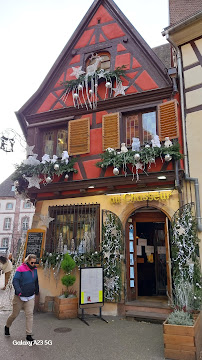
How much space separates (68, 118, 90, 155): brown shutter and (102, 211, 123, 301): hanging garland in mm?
2214

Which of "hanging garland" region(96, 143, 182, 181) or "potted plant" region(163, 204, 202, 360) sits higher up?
"hanging garland" region(96, 143, 182, 181)

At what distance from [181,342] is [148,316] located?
7.77 ft

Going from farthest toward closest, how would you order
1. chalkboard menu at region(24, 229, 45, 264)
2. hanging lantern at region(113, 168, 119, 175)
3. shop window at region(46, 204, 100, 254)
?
chalkboard menu at region(24, 229, 45, 264)
shop window at region(46, 204, 100, 254)
hanging lantern at region(113, 168, 119, 175)

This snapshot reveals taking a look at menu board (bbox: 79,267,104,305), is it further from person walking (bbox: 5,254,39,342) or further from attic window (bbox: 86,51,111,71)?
attic window (bbox: 86,51,111,71)

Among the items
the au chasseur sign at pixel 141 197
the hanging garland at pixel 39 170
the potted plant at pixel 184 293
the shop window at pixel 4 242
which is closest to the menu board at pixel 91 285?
the potted plant at pixel 184 293

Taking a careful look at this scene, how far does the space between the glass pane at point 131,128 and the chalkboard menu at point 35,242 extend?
390 cm

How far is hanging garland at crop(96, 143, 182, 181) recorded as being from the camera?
24.4 ft

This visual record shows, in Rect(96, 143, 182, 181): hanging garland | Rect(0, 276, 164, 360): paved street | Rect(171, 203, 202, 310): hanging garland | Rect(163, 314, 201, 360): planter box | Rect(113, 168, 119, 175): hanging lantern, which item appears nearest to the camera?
Rect(163, 314, 201, 360): planter box

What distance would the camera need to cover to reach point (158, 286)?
9367 millimetres

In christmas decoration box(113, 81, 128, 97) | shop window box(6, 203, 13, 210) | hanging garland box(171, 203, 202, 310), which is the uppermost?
shop window box(6, 203, 13, 210)

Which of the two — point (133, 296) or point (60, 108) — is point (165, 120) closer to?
point (60, 108)

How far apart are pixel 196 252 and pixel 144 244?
3.04 m

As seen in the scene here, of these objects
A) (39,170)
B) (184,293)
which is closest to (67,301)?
(184,293)

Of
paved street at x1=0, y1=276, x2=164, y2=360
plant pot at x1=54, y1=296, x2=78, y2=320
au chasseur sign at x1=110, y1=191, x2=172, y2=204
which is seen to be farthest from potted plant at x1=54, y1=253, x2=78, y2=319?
au chasseur sign at x1=110, y1=191, x2=172, y2=204
